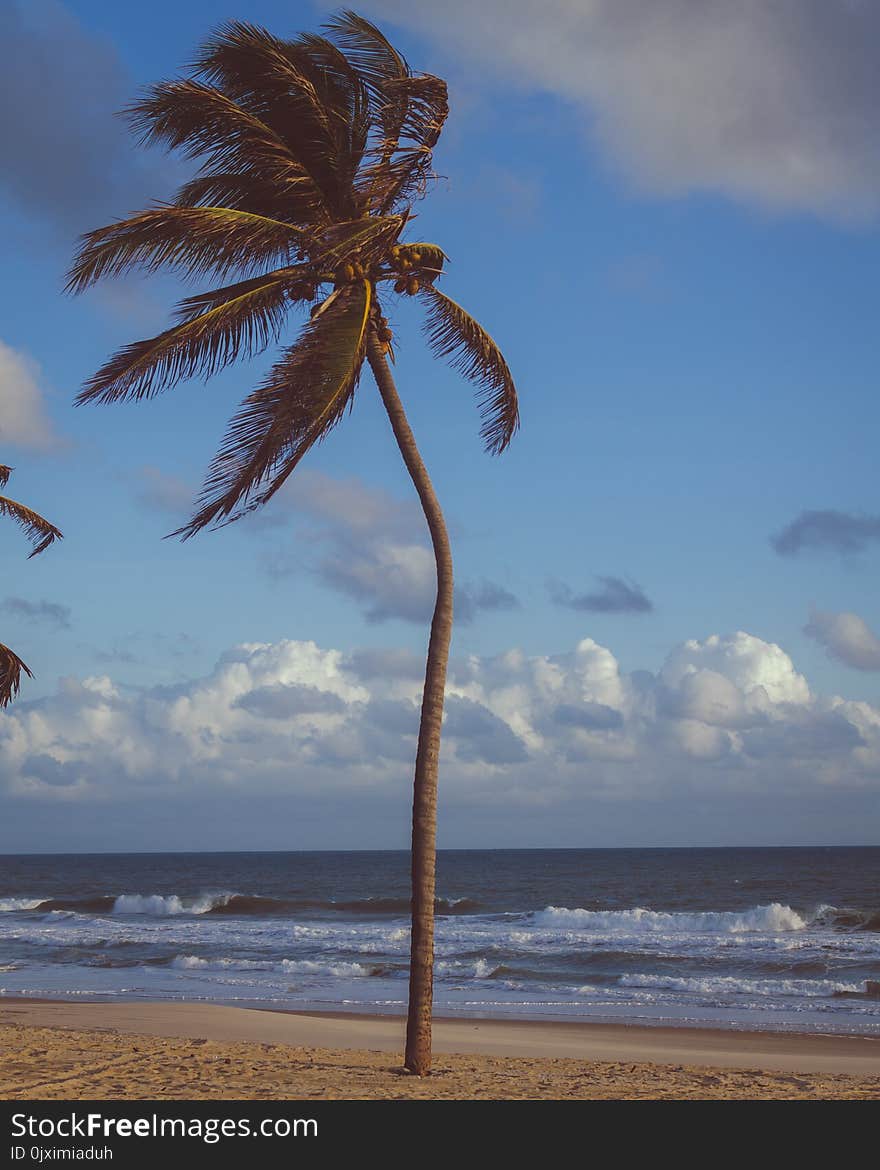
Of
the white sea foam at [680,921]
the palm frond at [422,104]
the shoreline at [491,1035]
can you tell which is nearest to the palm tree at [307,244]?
the palm frond at [422,104]

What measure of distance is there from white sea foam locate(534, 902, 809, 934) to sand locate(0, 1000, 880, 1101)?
76.5 feet

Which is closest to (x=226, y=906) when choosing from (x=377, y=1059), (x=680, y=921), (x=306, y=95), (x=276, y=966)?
(x=680, y=921)

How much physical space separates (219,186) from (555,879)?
69.4m

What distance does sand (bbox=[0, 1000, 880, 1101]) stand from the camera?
949 centimetres

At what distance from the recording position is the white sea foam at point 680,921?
40.6m

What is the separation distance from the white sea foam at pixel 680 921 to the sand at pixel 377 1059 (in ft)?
76.5

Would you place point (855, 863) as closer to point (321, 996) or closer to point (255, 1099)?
point (321, 996)

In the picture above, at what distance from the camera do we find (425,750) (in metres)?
10.2

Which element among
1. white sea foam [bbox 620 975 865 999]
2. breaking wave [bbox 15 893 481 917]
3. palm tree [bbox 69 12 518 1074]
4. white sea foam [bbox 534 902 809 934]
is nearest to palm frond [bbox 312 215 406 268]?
Answer: palm tree [bbox 69 12 518 1074]

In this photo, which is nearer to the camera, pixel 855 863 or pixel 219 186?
pixel 219 186

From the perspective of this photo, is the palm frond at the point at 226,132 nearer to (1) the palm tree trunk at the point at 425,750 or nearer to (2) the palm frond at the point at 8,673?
(1) the palm tree trunk at the point at 425,750

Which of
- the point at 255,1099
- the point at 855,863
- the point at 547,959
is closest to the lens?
the point at 255,1099

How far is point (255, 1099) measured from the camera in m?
8.67
